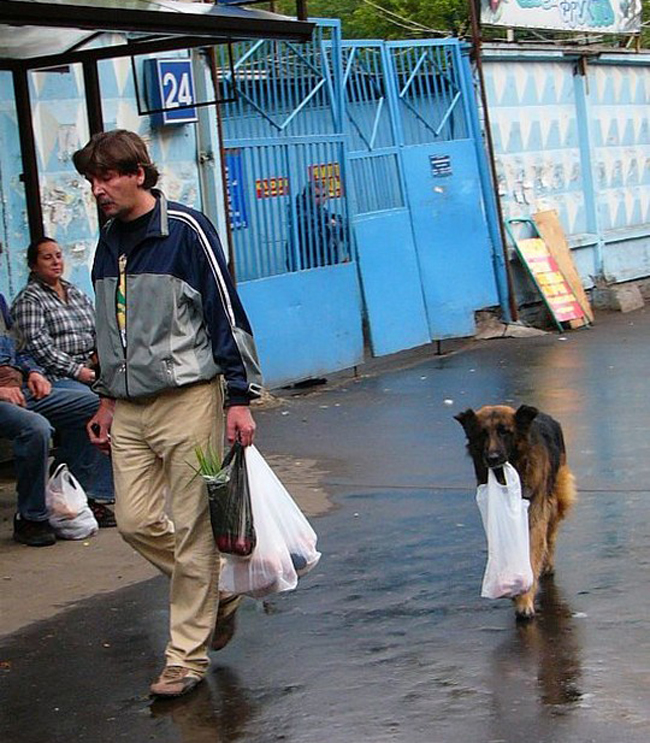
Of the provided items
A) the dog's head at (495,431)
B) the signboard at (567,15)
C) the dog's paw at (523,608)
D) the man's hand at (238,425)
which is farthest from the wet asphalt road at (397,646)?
the signboard at (567,15)

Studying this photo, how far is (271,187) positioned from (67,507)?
5.14m

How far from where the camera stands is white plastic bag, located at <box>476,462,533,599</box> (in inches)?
220

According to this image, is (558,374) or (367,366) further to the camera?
(367,366)

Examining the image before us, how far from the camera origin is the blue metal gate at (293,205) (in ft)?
38.5

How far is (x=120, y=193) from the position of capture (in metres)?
5.08

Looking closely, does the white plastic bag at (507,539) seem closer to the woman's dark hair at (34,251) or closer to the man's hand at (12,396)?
the man's hand at (12,396)

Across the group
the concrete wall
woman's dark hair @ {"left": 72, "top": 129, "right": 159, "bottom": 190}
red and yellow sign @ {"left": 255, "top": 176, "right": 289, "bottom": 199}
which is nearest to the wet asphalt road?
woman's dark hair @ {"left": 72, "top": 129, "right": 159, "bottom": 190}

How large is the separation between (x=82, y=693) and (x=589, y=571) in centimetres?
229

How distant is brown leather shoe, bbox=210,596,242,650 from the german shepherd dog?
3.59ft

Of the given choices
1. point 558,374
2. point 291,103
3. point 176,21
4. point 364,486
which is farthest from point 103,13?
point 558,374

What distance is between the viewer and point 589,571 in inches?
250

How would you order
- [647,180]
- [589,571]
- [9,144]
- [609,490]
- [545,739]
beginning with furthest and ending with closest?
[647,180], [9,144], [609,490], [589,571], [545,739]

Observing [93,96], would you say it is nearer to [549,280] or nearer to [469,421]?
[469,421]

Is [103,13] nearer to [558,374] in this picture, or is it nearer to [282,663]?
[282,663]
